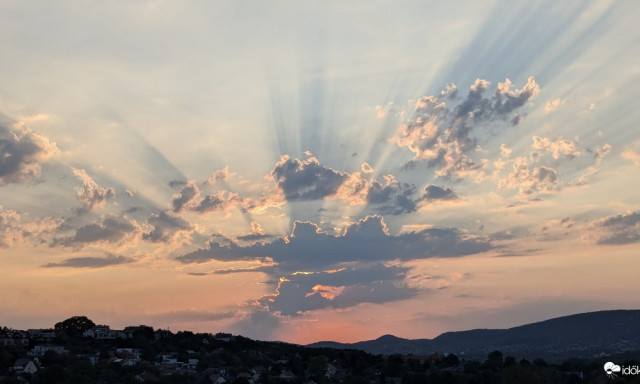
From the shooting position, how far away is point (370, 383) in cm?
14775

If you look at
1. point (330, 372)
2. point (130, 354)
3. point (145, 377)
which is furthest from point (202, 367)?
point (145, 377)

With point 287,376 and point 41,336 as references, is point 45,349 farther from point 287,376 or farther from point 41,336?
point 287,376

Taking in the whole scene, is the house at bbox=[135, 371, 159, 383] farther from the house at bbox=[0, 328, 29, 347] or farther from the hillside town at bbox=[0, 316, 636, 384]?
the house at bbox=[0, 328, 29, 347]

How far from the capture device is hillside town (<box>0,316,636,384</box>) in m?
130

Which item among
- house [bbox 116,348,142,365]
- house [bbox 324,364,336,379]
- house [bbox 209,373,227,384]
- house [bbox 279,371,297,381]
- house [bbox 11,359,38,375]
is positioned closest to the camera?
house [bbox 11,359,38,375]

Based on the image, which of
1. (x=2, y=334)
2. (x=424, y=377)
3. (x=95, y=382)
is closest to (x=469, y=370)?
(x=424, y=377)

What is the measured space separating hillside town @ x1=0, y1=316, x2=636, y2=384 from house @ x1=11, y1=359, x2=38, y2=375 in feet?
0.24

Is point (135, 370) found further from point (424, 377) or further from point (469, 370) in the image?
point (469, 370)


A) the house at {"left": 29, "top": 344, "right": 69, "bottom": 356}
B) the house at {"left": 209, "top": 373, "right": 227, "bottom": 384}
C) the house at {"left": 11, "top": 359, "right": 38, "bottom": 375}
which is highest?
the house at {"left": 29, "top": 344, "right": 69, "bottom": 356}

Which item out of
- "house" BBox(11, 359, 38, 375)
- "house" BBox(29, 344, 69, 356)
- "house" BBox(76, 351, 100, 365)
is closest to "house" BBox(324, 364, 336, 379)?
"house" BBox(76, 351, 100, 365)

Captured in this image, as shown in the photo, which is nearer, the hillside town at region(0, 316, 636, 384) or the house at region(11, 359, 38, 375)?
the hillside town at region(0, 316, 636, 384)

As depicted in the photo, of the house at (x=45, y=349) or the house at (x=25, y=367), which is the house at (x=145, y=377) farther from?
the house at (x=45, y=349)

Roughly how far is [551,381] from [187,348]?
335 ft

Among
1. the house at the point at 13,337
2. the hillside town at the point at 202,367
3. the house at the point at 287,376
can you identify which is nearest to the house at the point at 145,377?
the hillside town at the point at 202,367
